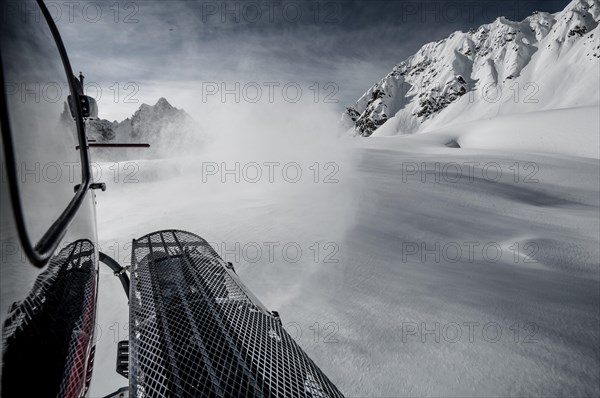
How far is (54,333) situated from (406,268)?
128 inches

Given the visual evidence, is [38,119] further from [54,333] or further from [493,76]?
[493,76]

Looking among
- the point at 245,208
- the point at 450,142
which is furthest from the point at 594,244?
the point at 450,142

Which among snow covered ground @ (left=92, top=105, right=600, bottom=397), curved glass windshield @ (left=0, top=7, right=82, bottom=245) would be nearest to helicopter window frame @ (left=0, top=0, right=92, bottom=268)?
curved glass windshield @ (left=0, top=7, right=82, bottom=245)

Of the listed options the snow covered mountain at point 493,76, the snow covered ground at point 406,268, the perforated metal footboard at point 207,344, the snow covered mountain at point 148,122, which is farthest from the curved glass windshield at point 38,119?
the snow covered mountain at point 148,122

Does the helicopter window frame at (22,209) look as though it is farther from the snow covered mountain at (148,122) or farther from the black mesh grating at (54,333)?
the snow covered mountain at (148,122)

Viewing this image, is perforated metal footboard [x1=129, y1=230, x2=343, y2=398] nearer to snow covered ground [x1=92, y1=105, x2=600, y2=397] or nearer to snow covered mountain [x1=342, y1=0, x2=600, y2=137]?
snow covered ground [x1=92, y1=105, x2=600, y2=397]

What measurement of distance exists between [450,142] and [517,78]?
97.2m

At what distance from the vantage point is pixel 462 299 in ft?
A: 9.55

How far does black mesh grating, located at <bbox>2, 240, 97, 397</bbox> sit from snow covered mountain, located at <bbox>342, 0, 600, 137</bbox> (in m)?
94.4

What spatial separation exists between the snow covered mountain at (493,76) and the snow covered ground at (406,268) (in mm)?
88236

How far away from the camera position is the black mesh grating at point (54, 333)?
2.37 ft

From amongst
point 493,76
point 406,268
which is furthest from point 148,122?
point 406,268

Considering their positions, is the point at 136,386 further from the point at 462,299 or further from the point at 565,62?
the point at 565,62

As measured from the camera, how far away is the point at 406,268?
3529 mm
